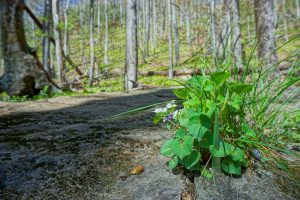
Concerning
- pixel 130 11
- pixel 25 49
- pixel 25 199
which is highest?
pixel 130 11

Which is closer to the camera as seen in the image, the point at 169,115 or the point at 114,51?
the point at 169,115

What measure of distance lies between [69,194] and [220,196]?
1.81 feet

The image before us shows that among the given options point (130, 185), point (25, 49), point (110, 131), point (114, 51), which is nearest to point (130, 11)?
point (25, 49)

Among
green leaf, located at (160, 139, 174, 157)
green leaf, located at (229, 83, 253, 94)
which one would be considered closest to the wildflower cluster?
green leaf, located at (160, 139, 174, 157)

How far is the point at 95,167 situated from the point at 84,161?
79mm

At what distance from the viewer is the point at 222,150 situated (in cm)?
103

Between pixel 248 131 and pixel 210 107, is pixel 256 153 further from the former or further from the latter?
pixel 210 107

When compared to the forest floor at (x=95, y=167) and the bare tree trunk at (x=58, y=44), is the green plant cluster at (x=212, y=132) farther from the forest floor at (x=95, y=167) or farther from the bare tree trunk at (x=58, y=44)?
the bare tree trunk at (x=58, y=44)

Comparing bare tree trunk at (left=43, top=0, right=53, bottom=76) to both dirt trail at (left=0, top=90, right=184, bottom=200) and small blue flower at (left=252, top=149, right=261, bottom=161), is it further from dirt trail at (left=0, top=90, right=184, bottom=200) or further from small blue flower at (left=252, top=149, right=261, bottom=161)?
small blue flower at (left=252, top=149, right=261, bottom=161)

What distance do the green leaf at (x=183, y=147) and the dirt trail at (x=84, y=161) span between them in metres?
0.15

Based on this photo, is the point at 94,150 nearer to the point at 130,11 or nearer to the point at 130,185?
the point at 130,185

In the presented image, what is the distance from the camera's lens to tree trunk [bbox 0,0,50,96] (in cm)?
514

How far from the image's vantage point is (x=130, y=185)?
107 centimetres

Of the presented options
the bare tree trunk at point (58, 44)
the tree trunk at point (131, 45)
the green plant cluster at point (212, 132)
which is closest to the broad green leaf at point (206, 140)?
the green plant cluster at point (212, 132)
